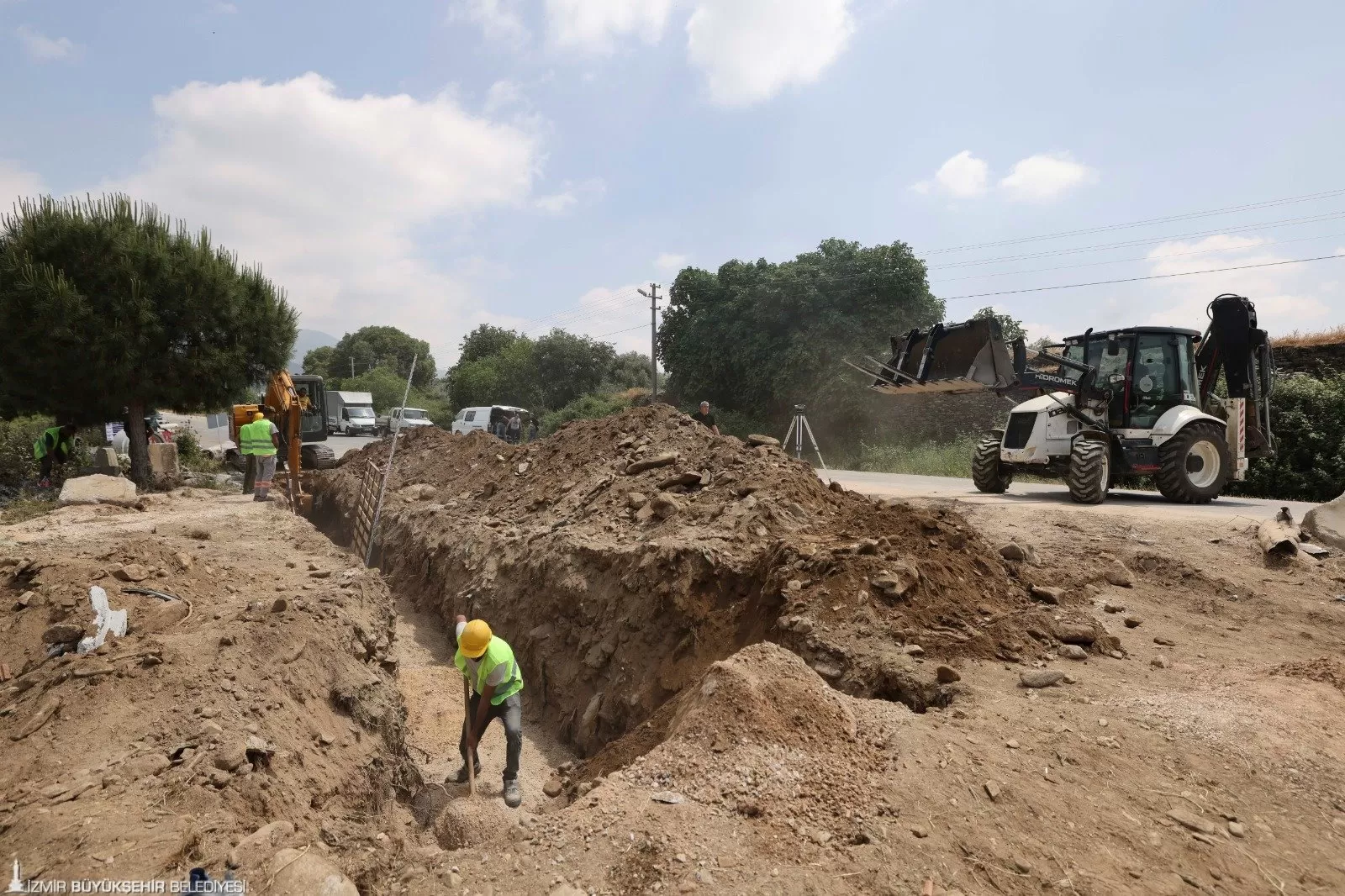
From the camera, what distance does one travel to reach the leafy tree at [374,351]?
68.9 meters

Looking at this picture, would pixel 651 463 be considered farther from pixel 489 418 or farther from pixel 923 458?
pixel 489 418

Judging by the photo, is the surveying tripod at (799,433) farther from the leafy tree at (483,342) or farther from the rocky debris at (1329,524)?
the leafy tree at (483,342)

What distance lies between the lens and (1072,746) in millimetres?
3689

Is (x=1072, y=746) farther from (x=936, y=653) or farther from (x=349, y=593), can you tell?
(x=349, y=593)

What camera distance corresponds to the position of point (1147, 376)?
33.5 feet

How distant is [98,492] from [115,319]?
379cm

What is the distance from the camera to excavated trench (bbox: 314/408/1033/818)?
205 inches

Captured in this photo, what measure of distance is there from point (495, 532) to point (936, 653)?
5.79 m

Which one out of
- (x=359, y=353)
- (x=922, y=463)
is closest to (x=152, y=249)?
(x=922, y=463)

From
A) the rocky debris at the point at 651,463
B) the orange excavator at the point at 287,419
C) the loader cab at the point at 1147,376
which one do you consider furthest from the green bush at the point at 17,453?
the loader cab at the point at 1147,376

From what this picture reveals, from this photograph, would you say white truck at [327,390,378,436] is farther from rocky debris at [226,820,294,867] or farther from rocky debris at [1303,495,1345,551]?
rocky debris at [1303,495,1345,551]

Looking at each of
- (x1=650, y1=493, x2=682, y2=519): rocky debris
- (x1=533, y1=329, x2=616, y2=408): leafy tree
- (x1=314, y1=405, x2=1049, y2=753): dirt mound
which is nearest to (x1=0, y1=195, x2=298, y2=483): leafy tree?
(x1=314, y1=405, x2=1049, y2=753): dirt mound

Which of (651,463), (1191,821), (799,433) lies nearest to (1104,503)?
(651,463)

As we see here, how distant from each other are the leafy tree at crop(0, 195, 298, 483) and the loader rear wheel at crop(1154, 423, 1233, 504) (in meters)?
16.1
